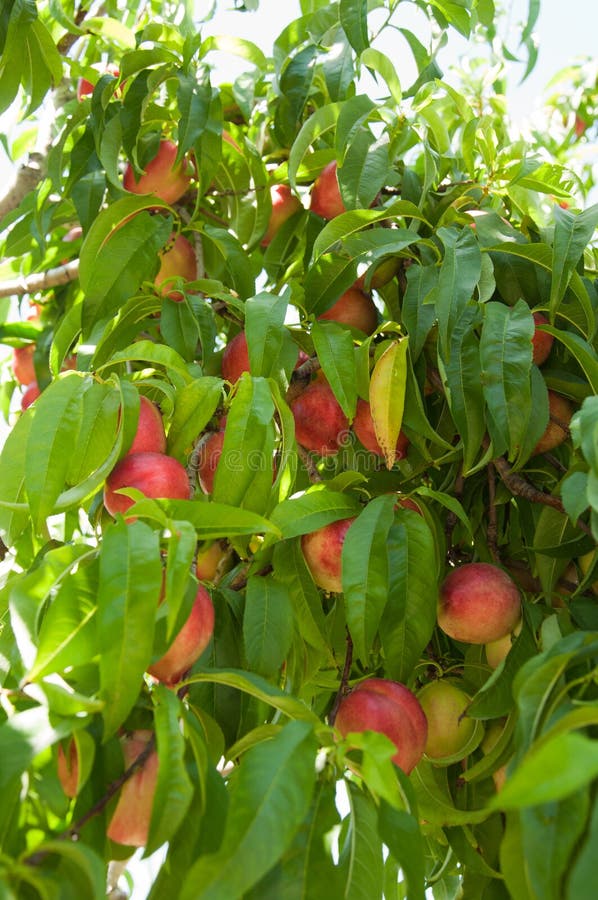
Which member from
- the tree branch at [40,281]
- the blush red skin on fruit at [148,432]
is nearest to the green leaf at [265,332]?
the blush red skin on fruit at [148,432]

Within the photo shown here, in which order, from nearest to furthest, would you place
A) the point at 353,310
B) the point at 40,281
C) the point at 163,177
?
the point at 353,310 < the point at 163,177 < the point at 40,281

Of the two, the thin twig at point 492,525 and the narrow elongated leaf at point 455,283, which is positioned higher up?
the narrow elongated leaf at point 455,283

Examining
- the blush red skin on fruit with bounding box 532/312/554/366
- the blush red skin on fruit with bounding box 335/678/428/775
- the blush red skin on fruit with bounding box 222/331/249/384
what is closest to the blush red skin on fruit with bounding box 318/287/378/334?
the blush red skin on fruit with bounding box 222/331/249/384

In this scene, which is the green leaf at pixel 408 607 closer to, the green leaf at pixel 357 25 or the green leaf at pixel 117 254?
the green leaf at pixel 117 254

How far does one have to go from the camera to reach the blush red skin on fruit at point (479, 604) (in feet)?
3.04

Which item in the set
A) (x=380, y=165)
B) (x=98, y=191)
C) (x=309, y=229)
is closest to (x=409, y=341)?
(x=380, y=165)

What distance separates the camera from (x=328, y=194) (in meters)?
1.24

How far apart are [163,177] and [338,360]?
47 centimetres

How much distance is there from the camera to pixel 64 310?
1.61m

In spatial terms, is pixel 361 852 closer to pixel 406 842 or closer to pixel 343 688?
pixel 406 842

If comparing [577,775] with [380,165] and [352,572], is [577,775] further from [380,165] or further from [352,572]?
[380,165]

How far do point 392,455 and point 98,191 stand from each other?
0.58 metres

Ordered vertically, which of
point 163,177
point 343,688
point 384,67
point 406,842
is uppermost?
point 384,67

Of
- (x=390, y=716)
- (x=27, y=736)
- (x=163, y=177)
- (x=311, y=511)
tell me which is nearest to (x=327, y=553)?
(x=311, y=511)
